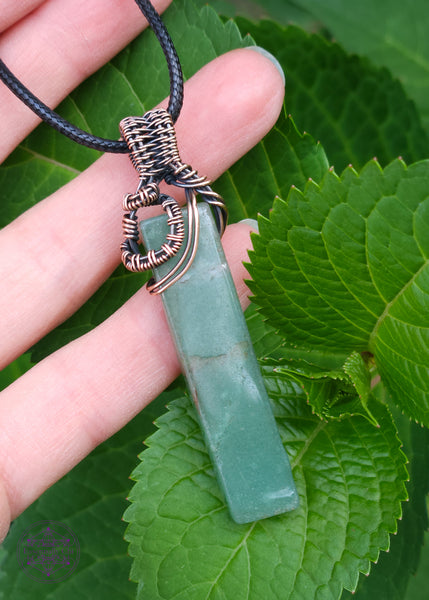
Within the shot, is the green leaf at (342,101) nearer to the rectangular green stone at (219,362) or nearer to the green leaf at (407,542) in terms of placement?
the rectangular green stone at (219,362)

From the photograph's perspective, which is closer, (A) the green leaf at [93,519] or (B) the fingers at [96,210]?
(B) the fingers at [96,210]

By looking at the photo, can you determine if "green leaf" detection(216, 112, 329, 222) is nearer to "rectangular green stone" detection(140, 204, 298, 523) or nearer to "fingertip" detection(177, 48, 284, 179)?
"fingertip" detection(177, 48, 284, 179)

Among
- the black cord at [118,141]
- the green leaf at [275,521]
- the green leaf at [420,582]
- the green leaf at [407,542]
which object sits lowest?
the green leaf at [420,582]

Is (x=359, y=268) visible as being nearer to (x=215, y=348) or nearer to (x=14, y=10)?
(x=215, y=348)

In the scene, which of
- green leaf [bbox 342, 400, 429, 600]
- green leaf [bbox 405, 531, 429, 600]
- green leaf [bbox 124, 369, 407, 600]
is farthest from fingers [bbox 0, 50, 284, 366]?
green leaf [bbox 405, 531, 429, 600]

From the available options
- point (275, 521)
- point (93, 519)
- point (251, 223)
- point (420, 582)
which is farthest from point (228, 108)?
point (420, 582)

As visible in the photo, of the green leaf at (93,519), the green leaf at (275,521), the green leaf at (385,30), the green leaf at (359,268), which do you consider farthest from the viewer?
the green leaf at (385,30)

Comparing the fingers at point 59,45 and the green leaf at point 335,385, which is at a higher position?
the fingers at point 59,45

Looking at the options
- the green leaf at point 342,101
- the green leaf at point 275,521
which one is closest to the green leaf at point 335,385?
the green leaf at point 275,521
